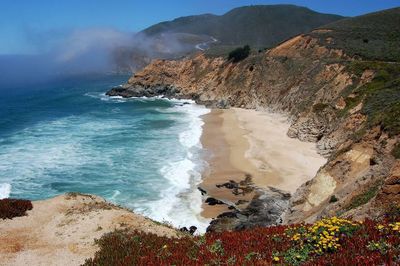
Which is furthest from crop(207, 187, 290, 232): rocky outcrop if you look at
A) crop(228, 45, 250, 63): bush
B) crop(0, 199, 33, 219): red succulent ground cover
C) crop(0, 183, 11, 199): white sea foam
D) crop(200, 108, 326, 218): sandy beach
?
crop(228, 45, 250, 63): bush

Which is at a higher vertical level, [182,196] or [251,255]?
[251,255]

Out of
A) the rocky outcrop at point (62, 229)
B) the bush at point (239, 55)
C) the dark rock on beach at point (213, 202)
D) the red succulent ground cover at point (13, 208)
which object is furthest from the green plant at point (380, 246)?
the bush at point (239, 55)

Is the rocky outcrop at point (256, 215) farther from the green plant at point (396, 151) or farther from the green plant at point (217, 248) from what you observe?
the green plant at point (217, 248)

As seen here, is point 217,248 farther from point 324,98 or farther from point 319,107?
point 324,98

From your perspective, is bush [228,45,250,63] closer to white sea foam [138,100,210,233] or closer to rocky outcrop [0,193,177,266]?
white sea foam [138,100,210,233]

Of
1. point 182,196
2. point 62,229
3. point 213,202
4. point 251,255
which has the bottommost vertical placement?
point 182,196

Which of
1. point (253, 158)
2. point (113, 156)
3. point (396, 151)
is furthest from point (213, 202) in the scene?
point (113, 156)

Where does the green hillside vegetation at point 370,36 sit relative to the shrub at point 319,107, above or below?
above
